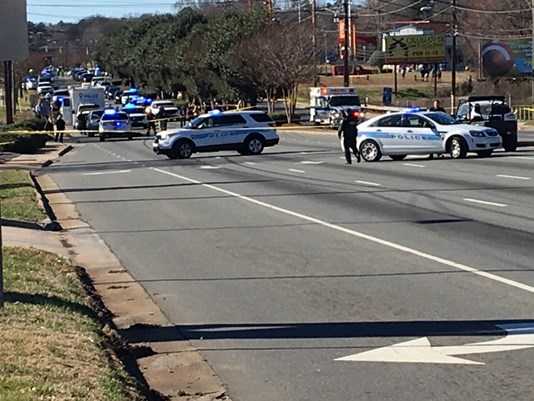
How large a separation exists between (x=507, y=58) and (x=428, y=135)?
5862 cm

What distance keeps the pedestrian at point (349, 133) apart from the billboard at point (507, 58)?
57.1 metres

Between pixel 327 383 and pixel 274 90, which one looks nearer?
pixel 327 383

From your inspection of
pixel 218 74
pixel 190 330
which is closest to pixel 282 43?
pixel 218 74

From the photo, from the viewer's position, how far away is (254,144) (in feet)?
140

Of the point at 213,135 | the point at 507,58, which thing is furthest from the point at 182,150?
the point at 507,58

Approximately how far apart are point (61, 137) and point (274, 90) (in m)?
18.8

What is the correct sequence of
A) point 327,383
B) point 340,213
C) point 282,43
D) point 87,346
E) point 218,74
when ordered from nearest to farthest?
point 327,383 < point 87,346 < point 340,213 < point 282,43 < point 218,74

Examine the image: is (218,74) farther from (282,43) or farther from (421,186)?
(421,186)

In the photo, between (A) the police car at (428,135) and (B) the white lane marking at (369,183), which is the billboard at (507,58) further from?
(B) the white lane marking at (369,183)

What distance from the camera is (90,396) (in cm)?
675

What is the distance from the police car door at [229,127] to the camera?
4191 centimetres

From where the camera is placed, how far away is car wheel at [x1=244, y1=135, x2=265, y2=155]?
42.6 m

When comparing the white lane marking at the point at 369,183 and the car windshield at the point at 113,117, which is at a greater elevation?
the car windshield at the point at 113,117

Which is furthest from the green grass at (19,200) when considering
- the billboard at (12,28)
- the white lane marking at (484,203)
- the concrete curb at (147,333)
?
the billboard at (12,28)
